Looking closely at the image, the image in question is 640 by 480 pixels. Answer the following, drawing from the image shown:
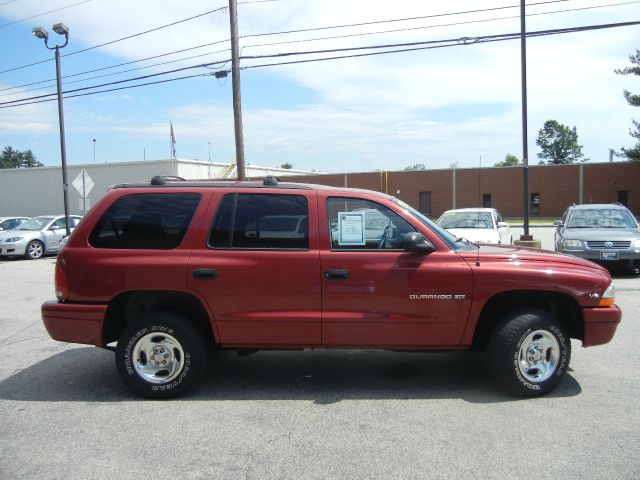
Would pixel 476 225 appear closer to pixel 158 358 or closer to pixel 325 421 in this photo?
pixel 325 421

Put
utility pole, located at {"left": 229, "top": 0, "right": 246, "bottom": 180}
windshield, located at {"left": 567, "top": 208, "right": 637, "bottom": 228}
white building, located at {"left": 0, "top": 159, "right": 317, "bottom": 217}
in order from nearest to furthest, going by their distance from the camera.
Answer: windshield, located at {"left": 567, "top": 208, "right": 637, "bottom": 228}
utility pole, located at {"left": 229, "top": 0, "right": 246, "bottom": 180}
white building, located at {"left": 0, "top": 159, "right": 317, "bottom": 217}

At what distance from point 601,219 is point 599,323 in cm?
900

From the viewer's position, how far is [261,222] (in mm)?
4840

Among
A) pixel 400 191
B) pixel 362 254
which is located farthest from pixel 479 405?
pixel 400 191

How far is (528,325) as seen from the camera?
4.65 metres

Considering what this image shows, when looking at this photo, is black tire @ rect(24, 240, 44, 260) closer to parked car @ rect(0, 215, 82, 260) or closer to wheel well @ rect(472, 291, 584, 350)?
parked car @ rect(0, 215, 82, 260)

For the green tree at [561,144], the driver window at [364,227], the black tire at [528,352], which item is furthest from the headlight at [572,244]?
the green tree at [561,144]

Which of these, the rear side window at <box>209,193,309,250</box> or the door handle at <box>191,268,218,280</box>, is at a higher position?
the rear side window at <box>209,193,309,250</box>

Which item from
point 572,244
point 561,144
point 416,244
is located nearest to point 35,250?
point 572,244

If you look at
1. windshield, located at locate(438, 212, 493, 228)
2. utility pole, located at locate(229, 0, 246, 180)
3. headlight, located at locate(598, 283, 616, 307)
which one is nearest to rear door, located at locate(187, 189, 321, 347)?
headlight, located at locate(598, 283, 616, 307)

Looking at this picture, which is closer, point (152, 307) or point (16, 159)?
point (152, 307)

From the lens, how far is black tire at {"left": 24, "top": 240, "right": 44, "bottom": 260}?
1922 cm

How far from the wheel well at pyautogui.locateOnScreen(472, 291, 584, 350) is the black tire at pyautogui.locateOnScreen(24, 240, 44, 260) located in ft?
Answer: 60.1

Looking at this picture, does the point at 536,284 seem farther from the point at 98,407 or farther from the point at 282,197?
the point at 98,407
